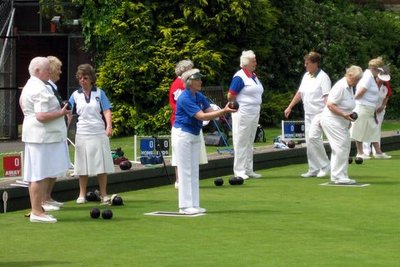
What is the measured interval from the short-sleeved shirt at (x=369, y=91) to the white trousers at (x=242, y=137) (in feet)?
12.4

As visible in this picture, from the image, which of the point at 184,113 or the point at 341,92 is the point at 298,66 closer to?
the point at 341,92

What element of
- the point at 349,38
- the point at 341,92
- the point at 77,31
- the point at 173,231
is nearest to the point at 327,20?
the point at 349,38

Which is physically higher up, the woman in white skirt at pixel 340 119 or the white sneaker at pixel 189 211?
the woman in white skirt at pixel 340 119

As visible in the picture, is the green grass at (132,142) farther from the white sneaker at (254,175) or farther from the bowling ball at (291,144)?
the white sneaker at (254,175)

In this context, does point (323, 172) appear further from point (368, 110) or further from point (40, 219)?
point (40, 219)

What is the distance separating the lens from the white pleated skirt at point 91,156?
514 inches

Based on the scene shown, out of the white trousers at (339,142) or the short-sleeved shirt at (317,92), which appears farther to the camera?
the short-sleeved shirt at (317,92)

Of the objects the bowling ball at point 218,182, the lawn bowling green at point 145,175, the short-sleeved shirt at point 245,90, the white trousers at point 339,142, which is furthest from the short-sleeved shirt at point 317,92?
the bowling ball at point 218,182

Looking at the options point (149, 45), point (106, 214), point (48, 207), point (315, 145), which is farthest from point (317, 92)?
point (149, 45)

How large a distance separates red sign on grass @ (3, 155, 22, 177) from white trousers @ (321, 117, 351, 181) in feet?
13.8

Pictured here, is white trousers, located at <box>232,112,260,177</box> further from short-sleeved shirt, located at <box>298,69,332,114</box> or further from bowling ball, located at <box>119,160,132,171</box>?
bowling ball, located at <box>119,160,132,171</box>

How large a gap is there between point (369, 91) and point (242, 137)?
413 cm

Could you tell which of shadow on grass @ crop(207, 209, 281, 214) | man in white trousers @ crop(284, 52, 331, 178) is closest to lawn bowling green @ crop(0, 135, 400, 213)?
man in white trousers @ crop(284, 52, 331, 178)

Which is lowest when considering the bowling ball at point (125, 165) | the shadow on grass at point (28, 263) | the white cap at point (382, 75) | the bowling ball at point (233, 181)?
the shadow on grass at point (28, 263)
